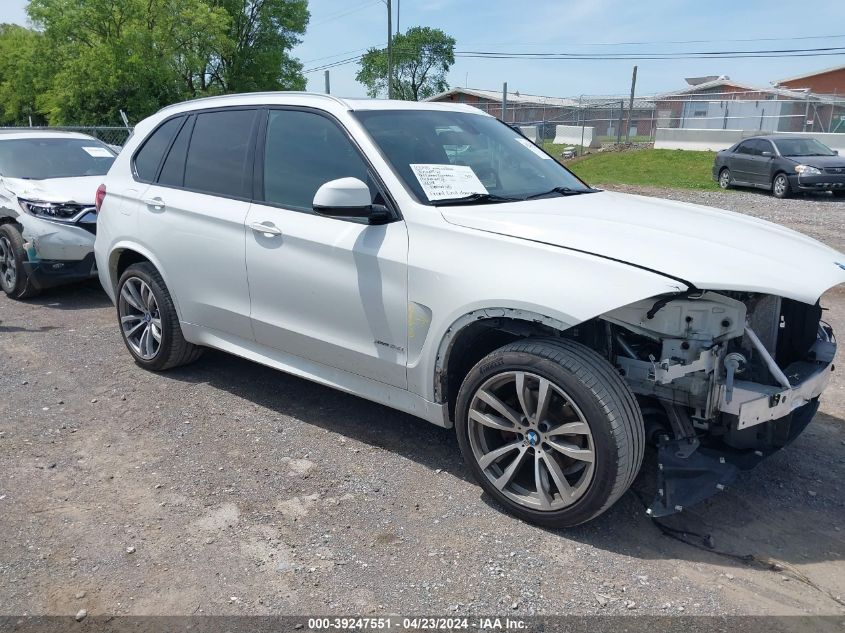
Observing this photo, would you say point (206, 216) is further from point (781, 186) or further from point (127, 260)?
point (781, 186)

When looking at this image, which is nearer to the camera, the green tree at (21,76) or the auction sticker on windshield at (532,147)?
the auction sticker on windshield at (532,147)

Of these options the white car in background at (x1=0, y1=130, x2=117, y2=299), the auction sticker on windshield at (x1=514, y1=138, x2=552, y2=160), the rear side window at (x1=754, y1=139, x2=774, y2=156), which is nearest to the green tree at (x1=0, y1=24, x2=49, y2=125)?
the white car in background at (x1=0, y1=130, x2=117, y2=299)

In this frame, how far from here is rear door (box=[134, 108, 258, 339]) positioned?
438cm

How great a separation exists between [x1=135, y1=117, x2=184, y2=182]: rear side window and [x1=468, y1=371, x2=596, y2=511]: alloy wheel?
10.0ft

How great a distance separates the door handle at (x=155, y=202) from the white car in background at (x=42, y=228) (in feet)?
9.29

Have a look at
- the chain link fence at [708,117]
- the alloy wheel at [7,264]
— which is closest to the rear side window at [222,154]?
the alloy wheel at [7,264]

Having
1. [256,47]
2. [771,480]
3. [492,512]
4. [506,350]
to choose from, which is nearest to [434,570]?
[492,512]

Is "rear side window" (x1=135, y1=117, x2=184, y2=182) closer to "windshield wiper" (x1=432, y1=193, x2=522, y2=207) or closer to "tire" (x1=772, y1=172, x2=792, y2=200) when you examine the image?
"windshield wiper" (x1=432, y1=193, x2=522, y2=207)

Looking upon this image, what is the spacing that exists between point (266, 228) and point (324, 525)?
5.56 ft

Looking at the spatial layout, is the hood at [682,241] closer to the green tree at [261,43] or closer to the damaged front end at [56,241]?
the damaged front end at [56,241]

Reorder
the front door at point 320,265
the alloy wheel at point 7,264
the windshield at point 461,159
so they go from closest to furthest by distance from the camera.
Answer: the front door at point 320,265 < the windshield at point 461,159 < the alloy wheel at point 7,264

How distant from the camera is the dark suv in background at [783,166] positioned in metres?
16.4

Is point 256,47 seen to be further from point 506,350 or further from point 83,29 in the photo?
point 506,350

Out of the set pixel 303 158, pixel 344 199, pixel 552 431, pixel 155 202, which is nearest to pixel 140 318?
pixel 155 202
